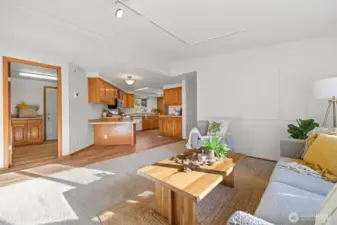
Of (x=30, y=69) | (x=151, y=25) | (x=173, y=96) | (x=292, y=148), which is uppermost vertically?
(x=151, y=25)

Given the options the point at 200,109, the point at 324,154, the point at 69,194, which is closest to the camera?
the point at 324,154

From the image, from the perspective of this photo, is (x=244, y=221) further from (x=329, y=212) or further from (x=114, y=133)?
(x=114, y=133)

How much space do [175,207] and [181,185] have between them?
36cm

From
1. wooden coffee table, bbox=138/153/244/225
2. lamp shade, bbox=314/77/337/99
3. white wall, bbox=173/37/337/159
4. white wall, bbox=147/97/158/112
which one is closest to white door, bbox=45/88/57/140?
white wall, bbox=147/97/158/112

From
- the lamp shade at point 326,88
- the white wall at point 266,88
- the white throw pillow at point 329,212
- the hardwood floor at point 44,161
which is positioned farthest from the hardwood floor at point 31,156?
the lamp shade at point 326,88

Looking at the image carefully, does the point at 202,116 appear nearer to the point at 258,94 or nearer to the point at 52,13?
the point at 258,94

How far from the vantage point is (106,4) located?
2.28 meters

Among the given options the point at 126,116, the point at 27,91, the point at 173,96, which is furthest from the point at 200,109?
the point at 27,91

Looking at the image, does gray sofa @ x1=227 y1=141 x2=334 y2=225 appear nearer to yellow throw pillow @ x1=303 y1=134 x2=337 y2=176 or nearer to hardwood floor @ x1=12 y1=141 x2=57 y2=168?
yellow throw pillow @ x1=303 y1=134 x2=337 y2=176

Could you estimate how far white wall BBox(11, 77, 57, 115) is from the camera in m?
5.17

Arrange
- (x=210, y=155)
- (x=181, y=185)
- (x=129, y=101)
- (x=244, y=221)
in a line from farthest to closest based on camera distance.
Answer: (x=129, y=101) < (x=210, y=155) < (x=181, y=185) < (x=244, y=221)

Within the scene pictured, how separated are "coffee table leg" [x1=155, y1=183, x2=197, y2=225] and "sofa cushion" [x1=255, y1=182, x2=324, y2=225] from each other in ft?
1.78

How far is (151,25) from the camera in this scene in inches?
112

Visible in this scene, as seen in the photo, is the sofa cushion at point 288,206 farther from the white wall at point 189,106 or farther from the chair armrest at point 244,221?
the white wall at point 189,106
